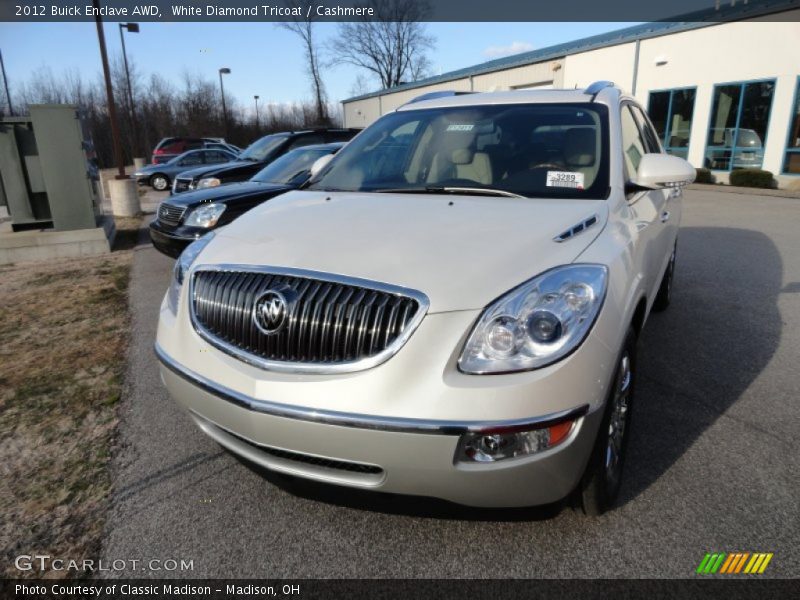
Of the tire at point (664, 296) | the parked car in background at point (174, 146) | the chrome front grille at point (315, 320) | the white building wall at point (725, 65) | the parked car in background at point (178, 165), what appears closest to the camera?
the chrome front grille at point (315, 320)

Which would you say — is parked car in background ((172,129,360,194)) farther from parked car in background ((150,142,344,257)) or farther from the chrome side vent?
the chrome side vent

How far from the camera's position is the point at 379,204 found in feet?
8.93

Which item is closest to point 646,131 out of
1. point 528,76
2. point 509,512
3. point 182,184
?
point 509,512

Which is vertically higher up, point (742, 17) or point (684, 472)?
point (742, 17)

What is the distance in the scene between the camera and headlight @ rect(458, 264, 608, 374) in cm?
180

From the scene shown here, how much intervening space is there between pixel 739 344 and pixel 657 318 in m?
0.72

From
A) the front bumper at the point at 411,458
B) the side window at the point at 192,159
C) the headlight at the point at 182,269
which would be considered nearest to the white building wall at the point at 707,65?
the side window at the point at 192,159

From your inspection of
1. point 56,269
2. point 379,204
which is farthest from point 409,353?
point 56,269

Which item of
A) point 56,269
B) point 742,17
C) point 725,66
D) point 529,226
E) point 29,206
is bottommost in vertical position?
point 56,269

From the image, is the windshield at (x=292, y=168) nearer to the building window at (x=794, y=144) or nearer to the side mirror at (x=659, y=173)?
the side mirror at (x=659, y=173)

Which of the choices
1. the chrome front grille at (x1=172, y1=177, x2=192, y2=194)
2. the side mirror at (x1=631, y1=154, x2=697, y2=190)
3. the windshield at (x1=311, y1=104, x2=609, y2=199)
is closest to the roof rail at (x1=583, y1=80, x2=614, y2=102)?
the windshield at (x1=311, y1=104, x2=609, y2=199)

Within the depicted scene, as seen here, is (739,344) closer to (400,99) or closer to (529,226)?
(529,226)

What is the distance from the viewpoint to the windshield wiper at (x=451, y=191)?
9.12 feet

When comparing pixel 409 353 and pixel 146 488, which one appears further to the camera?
pixel 146 488
